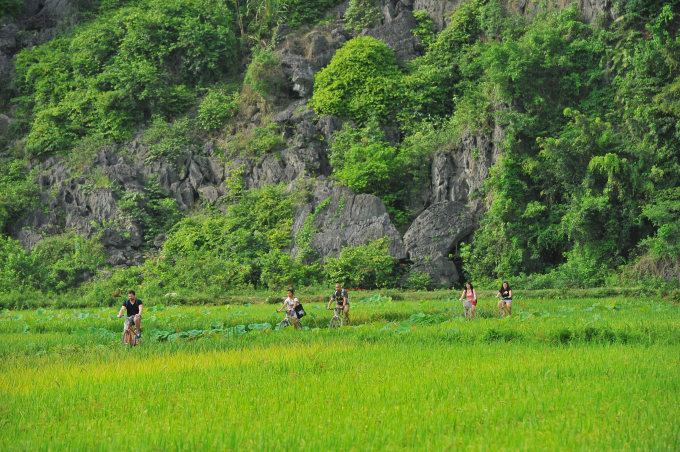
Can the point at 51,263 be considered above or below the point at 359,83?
below

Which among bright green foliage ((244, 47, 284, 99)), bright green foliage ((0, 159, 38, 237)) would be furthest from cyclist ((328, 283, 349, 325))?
bright green foliage ((0, 159, 38, 237))

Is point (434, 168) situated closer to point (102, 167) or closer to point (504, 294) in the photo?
point (504, 294)

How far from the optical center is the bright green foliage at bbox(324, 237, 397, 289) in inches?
1179

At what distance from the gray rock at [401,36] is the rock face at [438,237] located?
13.2 meters

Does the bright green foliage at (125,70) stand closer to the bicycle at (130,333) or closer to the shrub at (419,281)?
the shrub at (419,281)

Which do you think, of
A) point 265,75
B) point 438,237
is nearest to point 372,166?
point 438,237

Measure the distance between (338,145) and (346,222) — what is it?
587 cm

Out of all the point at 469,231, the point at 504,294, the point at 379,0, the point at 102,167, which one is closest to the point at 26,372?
the point at 504,294

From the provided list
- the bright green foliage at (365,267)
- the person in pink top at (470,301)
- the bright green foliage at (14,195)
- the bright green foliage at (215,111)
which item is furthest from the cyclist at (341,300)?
the bright green foliage at (14,195)

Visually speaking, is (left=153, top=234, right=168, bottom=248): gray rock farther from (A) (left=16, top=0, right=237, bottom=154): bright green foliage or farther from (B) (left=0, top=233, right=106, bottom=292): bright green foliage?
(A) (left=16, top=0, right=237, bottom=154): bright green foliage

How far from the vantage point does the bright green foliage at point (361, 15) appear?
41.0 m

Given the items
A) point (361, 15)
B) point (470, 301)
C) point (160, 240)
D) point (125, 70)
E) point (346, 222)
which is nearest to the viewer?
point (470, 301)

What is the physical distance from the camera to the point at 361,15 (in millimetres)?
41812

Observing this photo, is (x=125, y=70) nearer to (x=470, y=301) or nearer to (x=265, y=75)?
(x=265, y=75)
